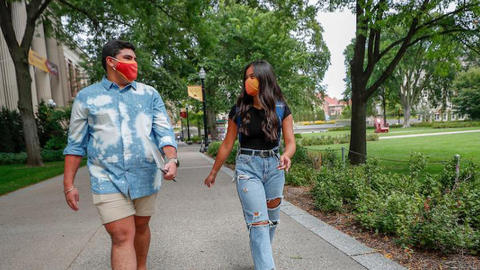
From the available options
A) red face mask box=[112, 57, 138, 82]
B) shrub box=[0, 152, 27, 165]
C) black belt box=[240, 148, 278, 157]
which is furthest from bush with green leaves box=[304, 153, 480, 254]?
shrub box=[0, 152, 27, 165]

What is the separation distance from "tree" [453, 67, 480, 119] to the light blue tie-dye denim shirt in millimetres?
51531

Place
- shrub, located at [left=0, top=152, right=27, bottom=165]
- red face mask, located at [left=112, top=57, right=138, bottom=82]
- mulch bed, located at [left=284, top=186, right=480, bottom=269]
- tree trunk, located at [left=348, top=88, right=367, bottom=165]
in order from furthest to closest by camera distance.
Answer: shrub, located at [left=0, top=152, right=27, bottom=165], tree trunk, located at [left=348, top=88, right=367, bottom=165], mulch bed, located at [left=284, top=186, right=480, bottom=269], red face mask, located at [left=112, top=57, right=138, bottom=82]

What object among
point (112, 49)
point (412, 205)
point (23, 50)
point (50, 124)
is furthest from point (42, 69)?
point (412, 205)

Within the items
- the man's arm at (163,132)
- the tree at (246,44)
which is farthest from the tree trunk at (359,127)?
the man's arm at (163,132)

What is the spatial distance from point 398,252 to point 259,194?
5.55 feet

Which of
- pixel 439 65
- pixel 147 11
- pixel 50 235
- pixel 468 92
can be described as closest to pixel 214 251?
pixel 50 235

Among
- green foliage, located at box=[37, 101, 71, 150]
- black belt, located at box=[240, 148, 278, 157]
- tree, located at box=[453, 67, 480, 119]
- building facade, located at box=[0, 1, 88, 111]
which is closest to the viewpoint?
black belt, located at box=[240, 148, 278, 157]

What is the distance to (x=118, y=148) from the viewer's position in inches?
82.3

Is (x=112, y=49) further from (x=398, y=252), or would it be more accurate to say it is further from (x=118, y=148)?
(x=398, y=252)

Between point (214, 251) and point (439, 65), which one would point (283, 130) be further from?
point (439, 65)

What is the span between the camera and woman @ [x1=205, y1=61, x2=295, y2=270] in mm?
2488

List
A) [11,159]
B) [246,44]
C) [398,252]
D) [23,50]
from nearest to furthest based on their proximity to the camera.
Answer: [398,252], [23,50], [246,44], [11,159]

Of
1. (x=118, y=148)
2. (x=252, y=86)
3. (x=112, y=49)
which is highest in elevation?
(x=112, y=49)

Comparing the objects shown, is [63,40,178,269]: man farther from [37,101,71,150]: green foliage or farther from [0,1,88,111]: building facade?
[37,101,71,150]: green foliage
